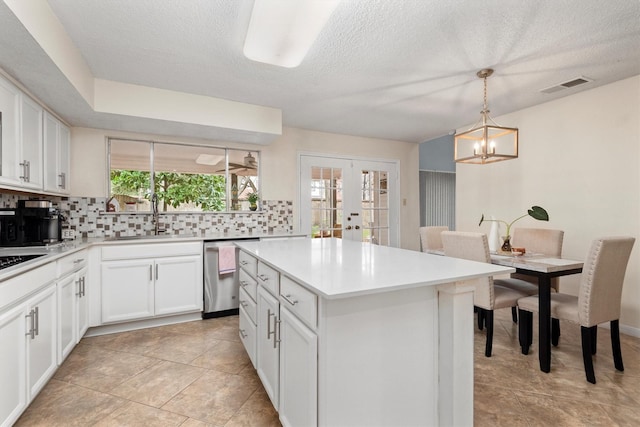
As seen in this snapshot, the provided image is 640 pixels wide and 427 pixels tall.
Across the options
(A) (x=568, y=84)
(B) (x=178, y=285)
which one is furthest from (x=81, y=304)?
(A) (x=568, y=84)

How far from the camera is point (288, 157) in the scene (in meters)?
4.44

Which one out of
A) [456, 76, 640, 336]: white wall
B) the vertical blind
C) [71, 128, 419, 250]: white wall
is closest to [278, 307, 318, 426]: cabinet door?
[71, 128, 419, 250]: white wall

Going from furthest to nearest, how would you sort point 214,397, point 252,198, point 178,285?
point 252,198 → point 178,285 → point 214,397

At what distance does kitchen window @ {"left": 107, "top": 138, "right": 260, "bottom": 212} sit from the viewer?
3541 mm

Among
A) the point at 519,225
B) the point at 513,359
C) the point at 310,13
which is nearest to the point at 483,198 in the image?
the point at 519,225

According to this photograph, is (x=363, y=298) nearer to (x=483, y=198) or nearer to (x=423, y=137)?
(x=483, y=198)

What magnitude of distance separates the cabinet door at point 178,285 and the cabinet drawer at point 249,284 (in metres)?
1.08

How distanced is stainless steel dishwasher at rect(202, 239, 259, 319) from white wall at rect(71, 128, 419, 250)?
4.18 feet

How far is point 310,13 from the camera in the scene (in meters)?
1.59

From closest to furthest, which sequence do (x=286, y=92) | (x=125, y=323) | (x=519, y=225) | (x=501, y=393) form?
1. (x=501, y=393)
2. (x=125, y=323)
3. (x=286, y=92)
4. (x=519, y=225)

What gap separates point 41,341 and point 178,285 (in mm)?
1278

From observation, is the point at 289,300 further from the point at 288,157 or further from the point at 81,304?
the point at 288,157

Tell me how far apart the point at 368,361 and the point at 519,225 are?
3.53m

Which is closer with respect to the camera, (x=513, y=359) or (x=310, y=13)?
(x=310, y=13)
